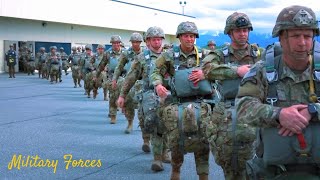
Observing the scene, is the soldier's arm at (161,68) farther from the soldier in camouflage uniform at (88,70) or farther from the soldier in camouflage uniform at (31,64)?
the soldier in camouflage uniform at (31,64)

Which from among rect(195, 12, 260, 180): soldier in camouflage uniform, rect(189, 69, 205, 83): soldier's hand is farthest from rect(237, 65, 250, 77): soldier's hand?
rect(189, 69, 205, 83): soldier's hand

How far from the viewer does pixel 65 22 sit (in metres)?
37.9

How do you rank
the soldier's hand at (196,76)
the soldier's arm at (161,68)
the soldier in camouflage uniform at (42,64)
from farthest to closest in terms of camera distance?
the soldier in camouflage uniform at (42,64)
the soldier's arm at (161,68)
the soldier's hand at (196,76)

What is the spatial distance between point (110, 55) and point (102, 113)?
2.36 m

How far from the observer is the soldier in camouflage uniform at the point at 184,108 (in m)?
5.35

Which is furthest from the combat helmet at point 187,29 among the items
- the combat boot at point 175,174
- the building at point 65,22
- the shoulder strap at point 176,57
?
the building at point 65,22

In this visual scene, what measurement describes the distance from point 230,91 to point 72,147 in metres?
4.44

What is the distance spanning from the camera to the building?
112 ft

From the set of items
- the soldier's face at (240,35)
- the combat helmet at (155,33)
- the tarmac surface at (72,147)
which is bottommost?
the tarmac surface at (72,147)

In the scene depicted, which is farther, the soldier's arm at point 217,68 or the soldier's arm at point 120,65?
the soldier's arm at point 120,65

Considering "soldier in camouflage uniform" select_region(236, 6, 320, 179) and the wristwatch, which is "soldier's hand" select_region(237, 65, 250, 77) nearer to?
"soldier in camouflage uniform" select_region(236, 6, 320, 179)

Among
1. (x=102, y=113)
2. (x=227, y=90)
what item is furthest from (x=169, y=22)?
(x=227, y=90)

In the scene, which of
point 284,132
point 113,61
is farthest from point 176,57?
point 113,61

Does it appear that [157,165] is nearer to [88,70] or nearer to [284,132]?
[284,132]
